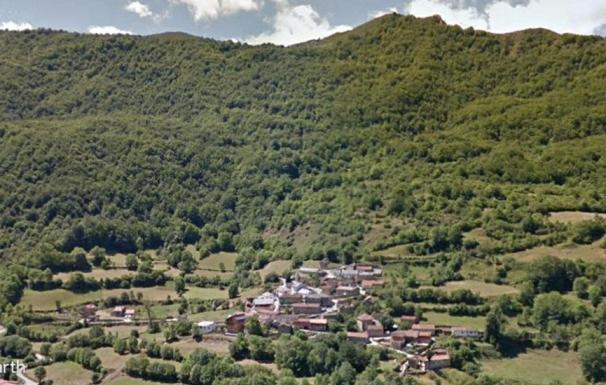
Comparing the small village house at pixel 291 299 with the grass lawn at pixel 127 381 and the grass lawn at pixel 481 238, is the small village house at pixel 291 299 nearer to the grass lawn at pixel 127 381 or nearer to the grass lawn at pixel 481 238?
the grass lawn at pixel 127 381

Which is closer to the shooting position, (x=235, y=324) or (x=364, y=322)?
(x=364, y=322)

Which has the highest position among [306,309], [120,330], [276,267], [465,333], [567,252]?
[567,252]

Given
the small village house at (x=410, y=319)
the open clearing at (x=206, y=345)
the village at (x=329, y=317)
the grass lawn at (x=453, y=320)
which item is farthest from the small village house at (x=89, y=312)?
the grass lawn at (x=453, y=320)

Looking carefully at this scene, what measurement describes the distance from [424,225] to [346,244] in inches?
380

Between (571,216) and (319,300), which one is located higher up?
(571,216)

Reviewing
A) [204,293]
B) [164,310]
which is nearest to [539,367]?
[164,310]

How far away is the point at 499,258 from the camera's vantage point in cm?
7900

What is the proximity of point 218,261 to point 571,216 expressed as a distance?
43714mm

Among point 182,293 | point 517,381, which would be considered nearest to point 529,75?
point 182,293

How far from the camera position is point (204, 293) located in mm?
84562

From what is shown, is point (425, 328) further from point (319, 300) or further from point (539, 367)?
point (319, 300)

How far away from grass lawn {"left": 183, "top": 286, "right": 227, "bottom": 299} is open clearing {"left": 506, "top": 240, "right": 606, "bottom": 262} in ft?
101

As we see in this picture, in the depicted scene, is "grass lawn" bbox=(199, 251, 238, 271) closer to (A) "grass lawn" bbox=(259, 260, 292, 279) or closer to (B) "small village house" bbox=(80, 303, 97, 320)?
(A) "grass lawn" bbox=(259, 260, 292, 279)

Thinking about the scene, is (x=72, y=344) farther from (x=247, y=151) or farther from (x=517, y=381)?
(x=247, y=151)
